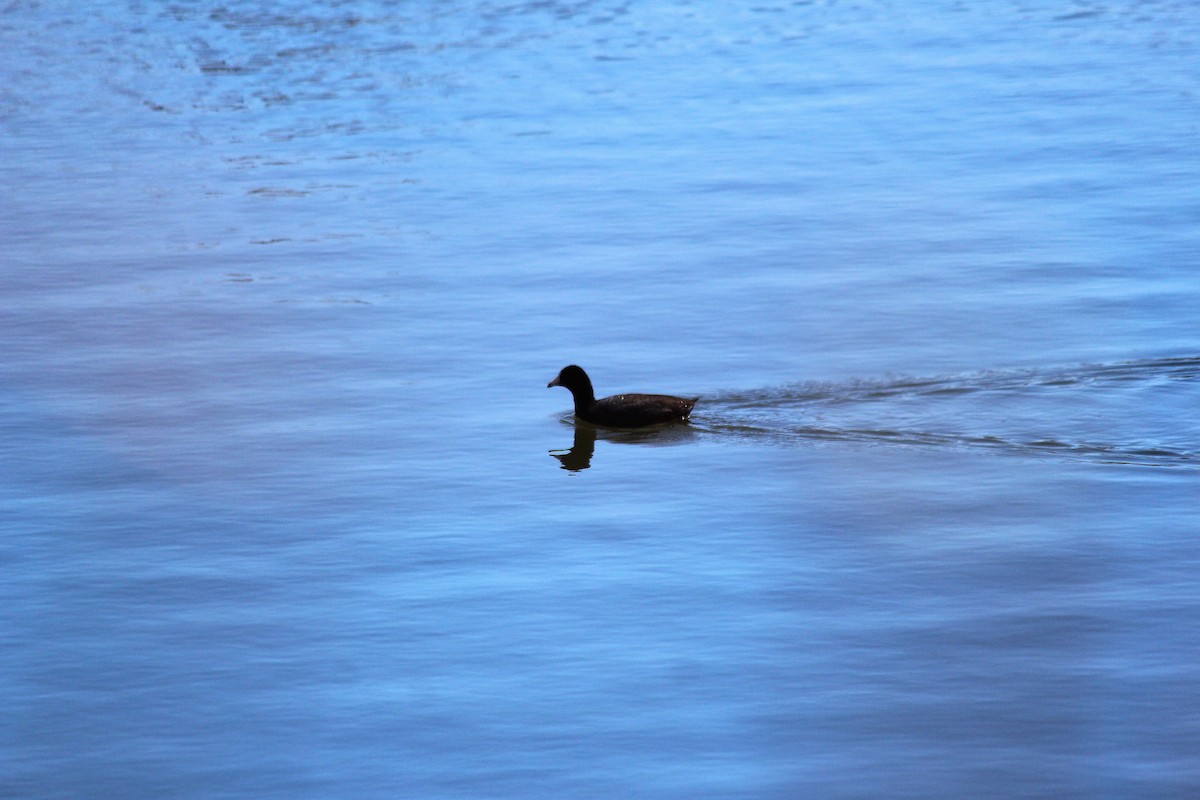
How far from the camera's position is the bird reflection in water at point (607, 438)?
13094 mm

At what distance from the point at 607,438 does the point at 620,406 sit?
29 centimetres

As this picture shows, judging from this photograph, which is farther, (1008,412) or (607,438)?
(607,438)

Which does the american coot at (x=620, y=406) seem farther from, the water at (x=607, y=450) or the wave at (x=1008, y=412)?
the wave at (x=1008, y=412)

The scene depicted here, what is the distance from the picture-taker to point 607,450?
13336 millimetres

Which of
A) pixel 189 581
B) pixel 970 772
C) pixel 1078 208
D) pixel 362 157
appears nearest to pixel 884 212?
pixel 1078 208

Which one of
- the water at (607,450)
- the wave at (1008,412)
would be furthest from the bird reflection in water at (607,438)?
the wave at (1008,412)

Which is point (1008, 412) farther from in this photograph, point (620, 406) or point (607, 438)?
point (607, 438)

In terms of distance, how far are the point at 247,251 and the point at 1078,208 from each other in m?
8.42

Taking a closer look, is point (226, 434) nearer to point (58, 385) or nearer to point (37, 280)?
point (58, 385)

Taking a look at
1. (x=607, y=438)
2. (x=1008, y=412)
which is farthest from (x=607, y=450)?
(x=1008, y=412)

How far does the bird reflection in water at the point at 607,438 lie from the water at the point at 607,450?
0.04 meters

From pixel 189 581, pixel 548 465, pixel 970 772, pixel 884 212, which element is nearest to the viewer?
pixel 970 772

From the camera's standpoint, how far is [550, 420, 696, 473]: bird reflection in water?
1309 centimetres

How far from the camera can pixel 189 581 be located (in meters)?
10.6
